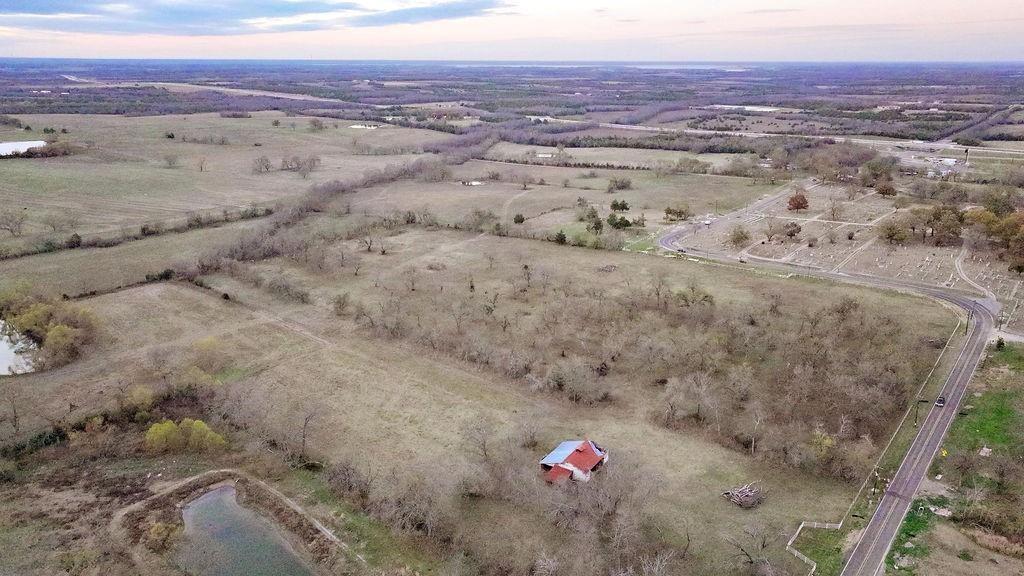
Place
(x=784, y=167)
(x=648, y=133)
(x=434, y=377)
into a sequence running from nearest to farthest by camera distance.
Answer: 1. (x=434, y=377)
2. (x=784, y=167)
3. (x=648, y=133)

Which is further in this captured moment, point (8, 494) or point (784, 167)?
point (784, 167)

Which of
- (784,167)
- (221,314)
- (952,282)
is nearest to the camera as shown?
(221,314)

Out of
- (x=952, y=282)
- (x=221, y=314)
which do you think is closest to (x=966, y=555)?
(x=952, y=282)

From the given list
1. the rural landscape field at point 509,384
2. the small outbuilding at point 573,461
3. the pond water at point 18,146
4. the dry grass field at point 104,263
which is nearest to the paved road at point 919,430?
the rural landscape field at point 509,384

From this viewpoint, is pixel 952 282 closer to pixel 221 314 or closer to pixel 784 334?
pixel 784 334

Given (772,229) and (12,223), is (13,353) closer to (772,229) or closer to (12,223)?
(12,223)

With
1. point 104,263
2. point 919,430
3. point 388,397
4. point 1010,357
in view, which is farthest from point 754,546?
point 104,263
